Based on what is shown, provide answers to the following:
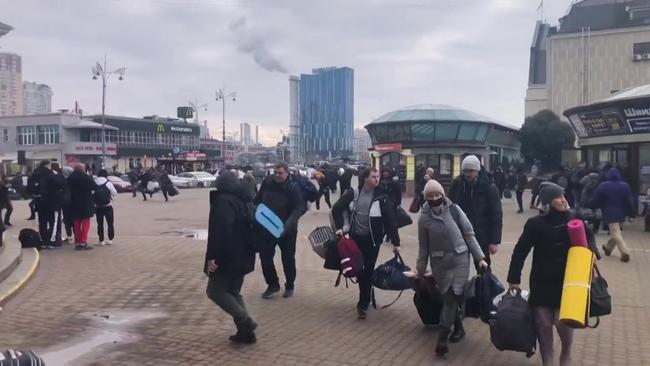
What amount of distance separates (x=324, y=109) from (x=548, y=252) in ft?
316

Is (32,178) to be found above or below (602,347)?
above

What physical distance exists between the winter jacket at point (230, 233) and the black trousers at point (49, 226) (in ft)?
23.4

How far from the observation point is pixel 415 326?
639 centimetres

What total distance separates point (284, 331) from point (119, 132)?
72298 millimetres

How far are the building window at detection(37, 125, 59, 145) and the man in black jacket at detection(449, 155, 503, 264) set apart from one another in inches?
2663

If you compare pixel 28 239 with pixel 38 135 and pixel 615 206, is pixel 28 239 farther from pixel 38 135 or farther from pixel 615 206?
pixel 38 135

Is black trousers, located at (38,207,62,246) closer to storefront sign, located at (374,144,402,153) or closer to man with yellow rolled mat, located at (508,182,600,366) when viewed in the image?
man with yellow rolled mat, located at (508,182,600,366)

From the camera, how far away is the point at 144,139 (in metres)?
78.4

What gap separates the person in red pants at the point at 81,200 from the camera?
36.5ft

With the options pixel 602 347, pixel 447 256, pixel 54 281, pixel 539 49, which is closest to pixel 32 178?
pixel 54 281

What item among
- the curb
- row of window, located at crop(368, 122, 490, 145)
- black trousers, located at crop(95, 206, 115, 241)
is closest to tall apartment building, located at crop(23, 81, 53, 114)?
row of window, located at crop(368, 122, 490, 145)

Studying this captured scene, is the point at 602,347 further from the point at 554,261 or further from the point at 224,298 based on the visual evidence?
the point at 224,298

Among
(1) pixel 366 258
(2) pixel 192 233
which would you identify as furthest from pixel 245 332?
(2) pixel 192 233

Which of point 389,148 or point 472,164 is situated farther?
point 389,148
